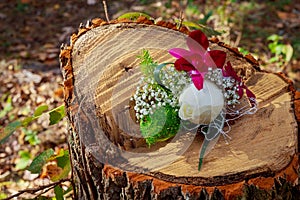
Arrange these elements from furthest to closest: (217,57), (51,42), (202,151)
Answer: (51,42) → (217,57) → (202,151)

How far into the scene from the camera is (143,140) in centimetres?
171

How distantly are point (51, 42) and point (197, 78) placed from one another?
2.60m

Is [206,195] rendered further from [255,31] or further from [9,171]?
[255,31]

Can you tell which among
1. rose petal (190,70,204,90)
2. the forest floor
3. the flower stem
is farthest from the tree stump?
the forest floor

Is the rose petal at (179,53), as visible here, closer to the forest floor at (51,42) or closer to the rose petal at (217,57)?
the rose petal at (217,57)

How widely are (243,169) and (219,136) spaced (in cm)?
19

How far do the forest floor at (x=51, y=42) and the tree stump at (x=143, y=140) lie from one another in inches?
35.0

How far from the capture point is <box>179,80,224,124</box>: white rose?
166 centimetres

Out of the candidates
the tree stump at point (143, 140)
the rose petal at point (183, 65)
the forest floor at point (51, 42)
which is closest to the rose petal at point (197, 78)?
the rose petal at point (183, 65)

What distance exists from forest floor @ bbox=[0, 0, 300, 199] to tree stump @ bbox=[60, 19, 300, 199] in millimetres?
890

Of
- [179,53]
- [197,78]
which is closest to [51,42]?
[179,53]

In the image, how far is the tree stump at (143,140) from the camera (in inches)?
61.8

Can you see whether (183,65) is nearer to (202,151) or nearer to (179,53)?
(179,53)

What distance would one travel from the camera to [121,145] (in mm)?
1710
